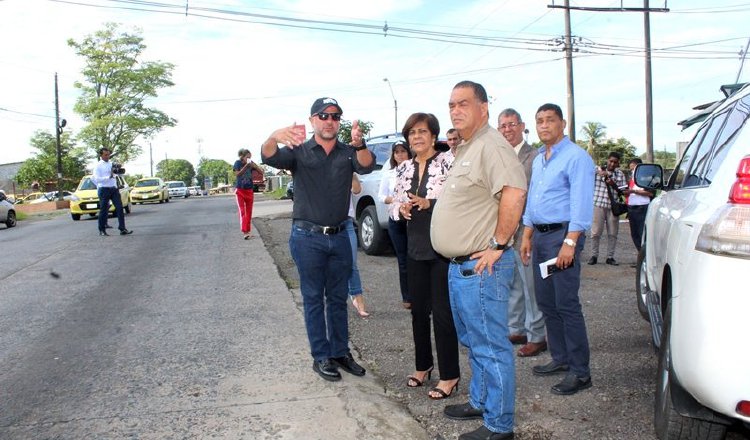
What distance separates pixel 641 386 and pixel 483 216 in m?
1.85

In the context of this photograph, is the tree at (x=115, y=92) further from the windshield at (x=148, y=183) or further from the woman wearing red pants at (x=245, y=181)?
the woman wearing red pants at (x=245, y=181)

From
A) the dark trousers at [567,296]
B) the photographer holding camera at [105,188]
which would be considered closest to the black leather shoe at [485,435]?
the dark trousers at [567,296]

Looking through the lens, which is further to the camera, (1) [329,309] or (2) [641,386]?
(1) [329,309]

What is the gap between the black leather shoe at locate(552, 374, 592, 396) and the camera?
3986 mm

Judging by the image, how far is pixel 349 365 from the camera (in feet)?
14.6

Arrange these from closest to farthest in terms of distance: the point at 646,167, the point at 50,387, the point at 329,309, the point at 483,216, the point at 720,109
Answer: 1. the point at 483,216
2. the point at 720,109
3. the point at 50,387
4. the point at 329,309
5. the point at 646,167

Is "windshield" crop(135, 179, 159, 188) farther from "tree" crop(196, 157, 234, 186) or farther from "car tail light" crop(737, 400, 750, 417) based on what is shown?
"tree" crop(196, 157, 234, 186)

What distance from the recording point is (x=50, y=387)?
14.0 feet

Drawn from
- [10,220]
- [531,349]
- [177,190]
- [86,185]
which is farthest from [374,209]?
[177,190]

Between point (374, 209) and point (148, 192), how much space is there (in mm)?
29318

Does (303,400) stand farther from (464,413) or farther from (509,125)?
(509,125)

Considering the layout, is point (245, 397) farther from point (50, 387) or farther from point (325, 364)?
point (50, 387)

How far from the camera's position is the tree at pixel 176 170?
128m

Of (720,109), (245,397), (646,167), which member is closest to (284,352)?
(245,397)
